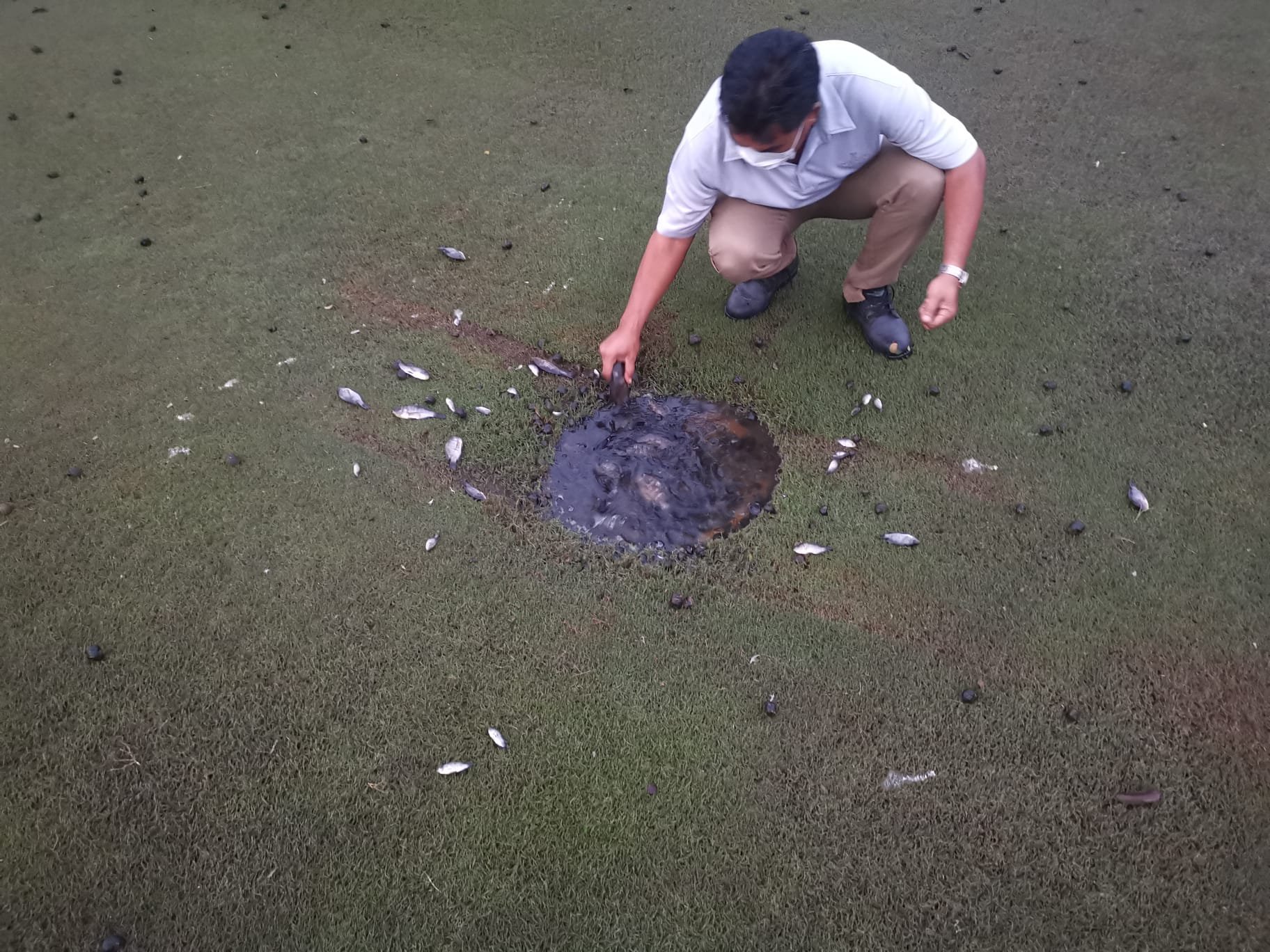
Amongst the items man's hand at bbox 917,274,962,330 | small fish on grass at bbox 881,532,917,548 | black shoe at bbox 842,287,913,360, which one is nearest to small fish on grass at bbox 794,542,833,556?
small fish on grass at bbox 881,532,917,548

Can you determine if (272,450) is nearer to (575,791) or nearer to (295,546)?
(295,546)

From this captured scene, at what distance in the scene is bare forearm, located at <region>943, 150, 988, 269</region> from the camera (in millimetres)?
2240

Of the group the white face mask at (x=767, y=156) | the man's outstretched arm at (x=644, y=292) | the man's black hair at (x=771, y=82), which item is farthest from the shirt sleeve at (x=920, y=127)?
the man's outstretched arm at (x=644, y=292)

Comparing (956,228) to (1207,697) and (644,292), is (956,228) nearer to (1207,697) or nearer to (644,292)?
(644,292)

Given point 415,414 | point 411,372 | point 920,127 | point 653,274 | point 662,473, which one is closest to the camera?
point 920,127

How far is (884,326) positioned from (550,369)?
1111mm

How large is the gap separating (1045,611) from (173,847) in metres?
2.11

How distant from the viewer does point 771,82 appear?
1781 millimetres

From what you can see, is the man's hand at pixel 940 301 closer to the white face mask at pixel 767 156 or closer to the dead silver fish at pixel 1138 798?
the white face mask at pixel 767 156

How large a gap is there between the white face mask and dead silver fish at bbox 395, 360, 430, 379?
122 cm

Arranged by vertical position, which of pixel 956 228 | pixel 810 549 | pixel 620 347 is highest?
pixel 956 228

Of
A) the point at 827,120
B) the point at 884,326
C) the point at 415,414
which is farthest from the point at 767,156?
the point at 415,414

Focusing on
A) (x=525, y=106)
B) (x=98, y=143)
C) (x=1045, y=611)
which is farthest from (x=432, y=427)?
(x=98, y=143)

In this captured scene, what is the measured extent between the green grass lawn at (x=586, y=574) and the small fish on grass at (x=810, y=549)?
3 centimetres
